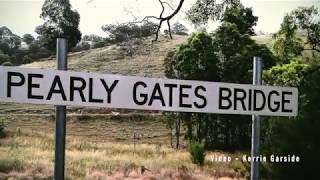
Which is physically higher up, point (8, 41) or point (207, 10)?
point (207, 10)

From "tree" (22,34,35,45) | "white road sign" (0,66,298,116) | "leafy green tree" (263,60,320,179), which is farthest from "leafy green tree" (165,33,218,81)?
"white road sign" (0,66,298,116)

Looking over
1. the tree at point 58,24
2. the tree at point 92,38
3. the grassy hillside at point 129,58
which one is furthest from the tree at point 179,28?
the tree at point 58,24

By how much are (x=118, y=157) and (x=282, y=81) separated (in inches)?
34.5

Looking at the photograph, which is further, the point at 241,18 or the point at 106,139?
the point at 241,18

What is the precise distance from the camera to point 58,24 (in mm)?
1789

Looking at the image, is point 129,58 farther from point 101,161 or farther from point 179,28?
point 101,161

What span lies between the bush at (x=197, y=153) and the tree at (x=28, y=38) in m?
0.85

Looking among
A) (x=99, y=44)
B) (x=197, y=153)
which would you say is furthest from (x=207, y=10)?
(x=197, y=153)

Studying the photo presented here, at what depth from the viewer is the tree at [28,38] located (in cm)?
176

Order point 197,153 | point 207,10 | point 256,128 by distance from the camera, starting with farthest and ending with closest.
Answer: point 207,10 → point 197,153 → point 256,128

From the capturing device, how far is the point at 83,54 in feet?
5.89

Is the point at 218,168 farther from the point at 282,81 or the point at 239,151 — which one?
the point at 282,81

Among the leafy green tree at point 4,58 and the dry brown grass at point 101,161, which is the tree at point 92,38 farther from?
the dry brown grass at point 101,161

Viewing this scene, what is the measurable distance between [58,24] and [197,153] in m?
0.85
